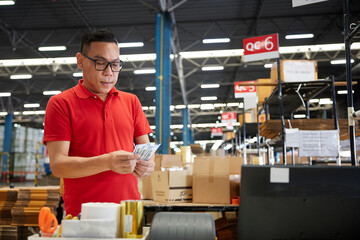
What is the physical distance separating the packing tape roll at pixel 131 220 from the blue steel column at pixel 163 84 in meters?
7.44

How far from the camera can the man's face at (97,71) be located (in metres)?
1.72

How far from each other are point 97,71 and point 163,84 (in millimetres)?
7422

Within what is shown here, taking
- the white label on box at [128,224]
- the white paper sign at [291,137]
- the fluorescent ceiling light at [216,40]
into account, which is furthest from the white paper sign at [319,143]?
the fluorescent ceiling light at [216,40]

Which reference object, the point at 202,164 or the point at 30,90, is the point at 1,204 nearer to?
the point at 202,164

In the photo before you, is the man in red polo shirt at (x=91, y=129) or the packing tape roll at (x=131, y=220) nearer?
the packing tape roll at (x=131, y=220)

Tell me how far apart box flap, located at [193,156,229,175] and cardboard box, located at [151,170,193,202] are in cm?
23

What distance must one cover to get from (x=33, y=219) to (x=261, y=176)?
489 centimetres

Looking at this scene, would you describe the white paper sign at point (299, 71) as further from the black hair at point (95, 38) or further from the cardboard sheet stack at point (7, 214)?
the cardboard sheet stack at point (7, 214)

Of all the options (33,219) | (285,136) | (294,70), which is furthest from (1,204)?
(294,70)

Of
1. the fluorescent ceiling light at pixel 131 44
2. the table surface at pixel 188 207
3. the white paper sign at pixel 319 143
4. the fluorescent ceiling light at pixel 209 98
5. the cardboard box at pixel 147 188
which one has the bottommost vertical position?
the table surface at pixel 188 207

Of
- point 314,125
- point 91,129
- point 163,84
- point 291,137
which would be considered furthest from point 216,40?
point 91,129

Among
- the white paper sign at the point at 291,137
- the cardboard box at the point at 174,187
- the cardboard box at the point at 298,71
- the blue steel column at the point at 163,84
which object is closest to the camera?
the white paper sign at the point at 291,137

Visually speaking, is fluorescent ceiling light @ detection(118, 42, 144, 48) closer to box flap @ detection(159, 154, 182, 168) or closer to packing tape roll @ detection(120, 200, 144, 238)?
box flap @ detection(159, 154, 182, 168)

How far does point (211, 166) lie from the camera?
429 centimetres
